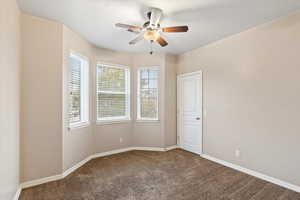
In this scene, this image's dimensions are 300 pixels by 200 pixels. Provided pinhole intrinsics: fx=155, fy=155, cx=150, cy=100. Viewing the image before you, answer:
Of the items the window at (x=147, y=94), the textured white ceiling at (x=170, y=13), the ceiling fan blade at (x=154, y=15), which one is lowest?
the window at (x=147, y=94)

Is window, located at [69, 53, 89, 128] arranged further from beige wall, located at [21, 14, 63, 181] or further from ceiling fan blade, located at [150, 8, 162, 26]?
ceiling fan blade, located at [150, 8, 162, 26]

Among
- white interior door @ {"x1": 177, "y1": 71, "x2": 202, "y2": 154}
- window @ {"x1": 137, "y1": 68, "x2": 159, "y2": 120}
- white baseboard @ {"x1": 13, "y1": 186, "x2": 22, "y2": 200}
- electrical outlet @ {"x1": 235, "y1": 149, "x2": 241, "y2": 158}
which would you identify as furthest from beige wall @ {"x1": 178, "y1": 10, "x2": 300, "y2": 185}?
white baseboard @ {"x1": 13, "y1": 186, "x2": 22, "y2": 200}

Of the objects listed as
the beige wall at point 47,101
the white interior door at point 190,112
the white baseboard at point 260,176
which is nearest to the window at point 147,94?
the white interior door at point 190,112

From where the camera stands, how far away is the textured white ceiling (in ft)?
7.02

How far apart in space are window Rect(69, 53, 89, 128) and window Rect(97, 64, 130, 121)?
0.38 metres

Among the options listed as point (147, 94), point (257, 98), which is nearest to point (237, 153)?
point (257, 98)

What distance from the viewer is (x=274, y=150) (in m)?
2.55

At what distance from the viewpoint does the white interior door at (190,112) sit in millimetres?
→ 3898

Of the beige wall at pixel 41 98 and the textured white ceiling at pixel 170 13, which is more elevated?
the textured white ceiling at pixel 170 13

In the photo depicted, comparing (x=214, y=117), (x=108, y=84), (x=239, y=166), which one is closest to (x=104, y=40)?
(x=108, y=84)

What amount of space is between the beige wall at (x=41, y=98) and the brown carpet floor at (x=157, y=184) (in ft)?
1.25

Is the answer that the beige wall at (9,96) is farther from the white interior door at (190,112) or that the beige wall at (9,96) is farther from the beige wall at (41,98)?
the white interior door at (190,112)

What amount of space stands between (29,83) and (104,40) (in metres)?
1.69

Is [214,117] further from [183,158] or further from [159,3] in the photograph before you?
[159,3]
